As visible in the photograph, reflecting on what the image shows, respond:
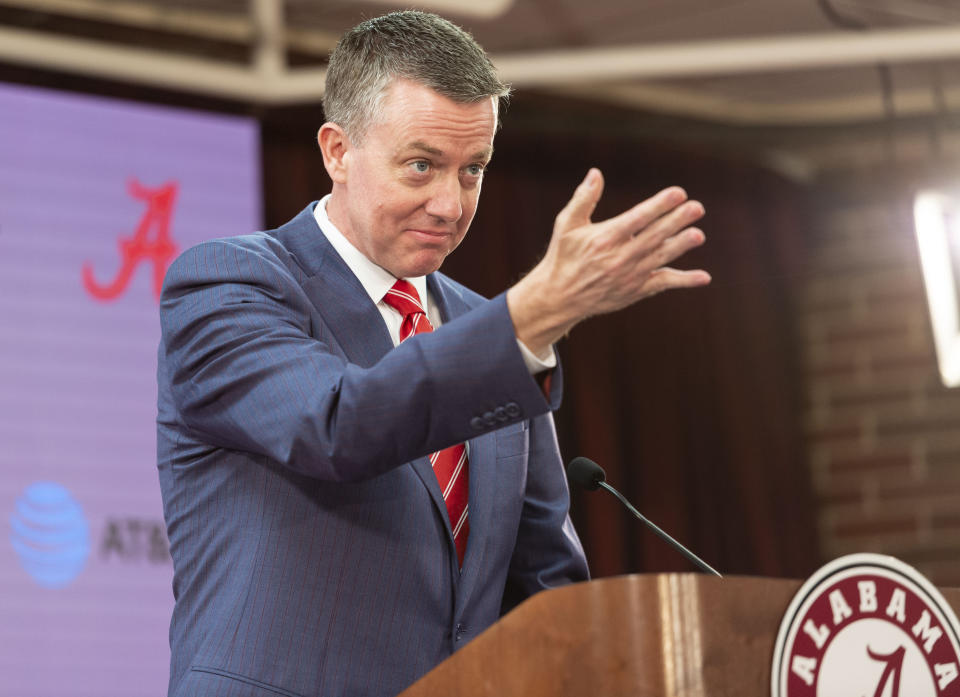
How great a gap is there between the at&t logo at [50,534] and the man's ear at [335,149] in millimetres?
1995

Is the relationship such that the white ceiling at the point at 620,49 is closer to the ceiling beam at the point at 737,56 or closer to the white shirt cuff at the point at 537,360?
the ceiling beam at the point at 737,56

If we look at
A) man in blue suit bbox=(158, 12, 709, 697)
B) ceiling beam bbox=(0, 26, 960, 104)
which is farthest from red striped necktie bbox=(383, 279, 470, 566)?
ceiling beam bbox=(0, 26, 960, 104)

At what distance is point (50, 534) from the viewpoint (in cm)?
A: 340

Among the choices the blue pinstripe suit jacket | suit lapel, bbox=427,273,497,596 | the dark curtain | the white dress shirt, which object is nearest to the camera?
the blue pinstripe suit jacket

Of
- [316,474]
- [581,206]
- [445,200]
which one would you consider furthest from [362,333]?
[581,206]

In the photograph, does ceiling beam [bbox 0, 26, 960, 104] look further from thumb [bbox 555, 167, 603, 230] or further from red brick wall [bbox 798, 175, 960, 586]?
thumb [bbox 555, 167, 603, 230]

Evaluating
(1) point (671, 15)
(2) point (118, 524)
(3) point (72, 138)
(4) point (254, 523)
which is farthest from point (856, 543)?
(4) point (254, 523)

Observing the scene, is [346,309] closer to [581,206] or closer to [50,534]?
[581,206]

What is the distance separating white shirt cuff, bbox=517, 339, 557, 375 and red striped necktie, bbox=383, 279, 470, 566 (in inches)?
12.5

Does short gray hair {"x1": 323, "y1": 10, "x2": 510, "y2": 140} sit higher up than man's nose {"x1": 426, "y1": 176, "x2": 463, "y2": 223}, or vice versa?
short gray hair {"x1": 323, "y1": 10, "x2": 510, "y2": 140}

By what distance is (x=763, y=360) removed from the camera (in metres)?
4.89

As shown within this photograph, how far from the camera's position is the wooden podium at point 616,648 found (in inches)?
46.1

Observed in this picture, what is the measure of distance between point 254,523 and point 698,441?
11.3 ft

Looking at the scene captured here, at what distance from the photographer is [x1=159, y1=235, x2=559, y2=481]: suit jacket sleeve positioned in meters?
1.26
